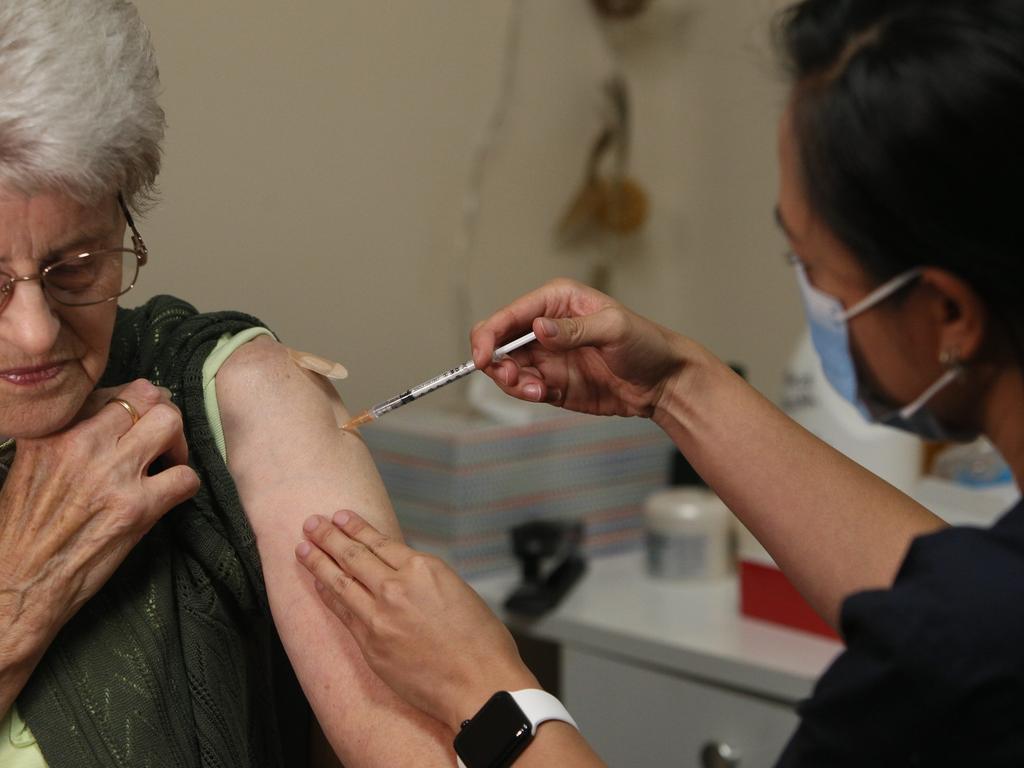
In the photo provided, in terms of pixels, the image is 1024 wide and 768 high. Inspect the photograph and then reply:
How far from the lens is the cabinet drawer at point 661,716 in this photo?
1812mm

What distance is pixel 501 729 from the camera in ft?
3.37

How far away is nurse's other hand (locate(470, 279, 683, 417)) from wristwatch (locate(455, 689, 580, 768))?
1.17 ft

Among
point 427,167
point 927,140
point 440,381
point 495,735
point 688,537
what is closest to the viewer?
point 927,140

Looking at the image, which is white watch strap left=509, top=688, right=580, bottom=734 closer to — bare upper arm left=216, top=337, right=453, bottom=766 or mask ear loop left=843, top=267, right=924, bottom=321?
bare upper arm left=216, top=337, right=453, bottom=766

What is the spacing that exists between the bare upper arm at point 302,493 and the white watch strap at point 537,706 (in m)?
0.15

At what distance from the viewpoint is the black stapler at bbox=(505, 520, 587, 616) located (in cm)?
202

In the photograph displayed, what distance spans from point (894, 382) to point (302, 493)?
0.57 metres

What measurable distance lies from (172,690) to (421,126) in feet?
4.48

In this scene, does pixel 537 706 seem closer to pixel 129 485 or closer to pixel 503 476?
pixel 129 485

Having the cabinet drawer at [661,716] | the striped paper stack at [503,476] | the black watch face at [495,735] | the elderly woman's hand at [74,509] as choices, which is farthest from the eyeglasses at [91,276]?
the cabinet drawer at [661,716]

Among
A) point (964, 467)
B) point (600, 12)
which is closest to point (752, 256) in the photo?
point (600, 12)

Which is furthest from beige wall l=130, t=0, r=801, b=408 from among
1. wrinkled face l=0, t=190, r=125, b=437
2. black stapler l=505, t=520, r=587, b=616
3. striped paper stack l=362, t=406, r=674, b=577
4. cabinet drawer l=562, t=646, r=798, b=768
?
wrinkled face l=0, t=190, r=125, b=437

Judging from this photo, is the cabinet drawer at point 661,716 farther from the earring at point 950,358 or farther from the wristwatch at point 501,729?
the earring at point 950,358


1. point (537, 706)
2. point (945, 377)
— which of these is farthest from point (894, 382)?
point (537, 706)
